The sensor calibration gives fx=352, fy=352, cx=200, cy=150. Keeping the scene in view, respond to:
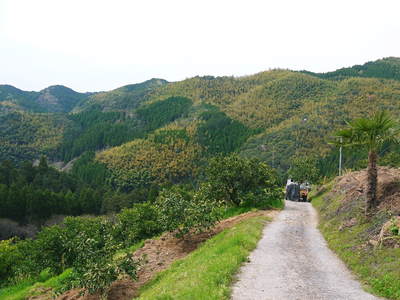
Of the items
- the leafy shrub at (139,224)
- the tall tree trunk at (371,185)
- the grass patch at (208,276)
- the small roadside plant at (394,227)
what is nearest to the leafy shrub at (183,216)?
the grass patch at (208,276)

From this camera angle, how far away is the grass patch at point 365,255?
10016mm

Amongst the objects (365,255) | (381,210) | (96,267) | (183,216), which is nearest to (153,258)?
(183,216)

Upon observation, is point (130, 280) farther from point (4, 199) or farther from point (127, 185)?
point (127, 185)

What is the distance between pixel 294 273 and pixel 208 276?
3264 millimetres

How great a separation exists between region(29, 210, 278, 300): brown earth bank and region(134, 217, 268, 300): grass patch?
694 mm

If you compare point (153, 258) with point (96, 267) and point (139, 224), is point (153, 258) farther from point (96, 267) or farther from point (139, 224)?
point (139, 224)

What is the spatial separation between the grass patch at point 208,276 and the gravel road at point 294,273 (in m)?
0.35

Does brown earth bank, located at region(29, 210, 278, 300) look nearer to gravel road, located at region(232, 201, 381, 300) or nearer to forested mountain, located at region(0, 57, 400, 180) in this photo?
gravel road, located at region(232, 201, 381, 300)

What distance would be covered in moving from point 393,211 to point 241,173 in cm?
1337

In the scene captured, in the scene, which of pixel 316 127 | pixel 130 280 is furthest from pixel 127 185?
pixel 130 280

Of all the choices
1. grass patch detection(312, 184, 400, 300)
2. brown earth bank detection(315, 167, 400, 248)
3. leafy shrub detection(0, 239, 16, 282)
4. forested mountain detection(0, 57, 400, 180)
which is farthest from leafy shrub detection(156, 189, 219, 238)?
forested mountain detection(0, 57, 400, 180)

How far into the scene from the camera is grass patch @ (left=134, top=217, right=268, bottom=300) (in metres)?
8.43

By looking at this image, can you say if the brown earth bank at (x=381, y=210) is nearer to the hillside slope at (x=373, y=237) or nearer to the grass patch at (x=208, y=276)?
the hillside slope at (x=373, y=237)

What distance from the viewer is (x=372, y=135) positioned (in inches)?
676
